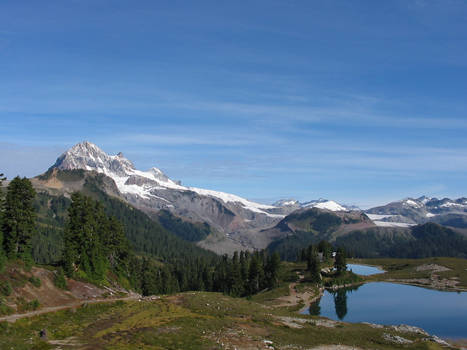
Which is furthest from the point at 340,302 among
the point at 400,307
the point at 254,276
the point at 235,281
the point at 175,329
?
the point at 175,329

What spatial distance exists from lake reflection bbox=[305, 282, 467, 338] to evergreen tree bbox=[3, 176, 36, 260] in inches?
3305

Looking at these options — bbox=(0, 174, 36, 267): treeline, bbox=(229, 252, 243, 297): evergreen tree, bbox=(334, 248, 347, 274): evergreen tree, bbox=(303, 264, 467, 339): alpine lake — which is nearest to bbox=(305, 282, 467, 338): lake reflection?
bbox=(303, 264, 467, 339): alpine lake

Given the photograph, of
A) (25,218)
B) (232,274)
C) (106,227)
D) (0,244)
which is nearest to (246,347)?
(0,244)

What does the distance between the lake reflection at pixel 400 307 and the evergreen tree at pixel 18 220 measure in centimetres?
8396

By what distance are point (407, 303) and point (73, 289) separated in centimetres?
11399

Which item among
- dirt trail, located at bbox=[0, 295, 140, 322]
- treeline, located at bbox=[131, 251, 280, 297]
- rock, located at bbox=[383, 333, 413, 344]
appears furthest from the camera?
treeline, located at bbox=[131, 251, 280, 297]

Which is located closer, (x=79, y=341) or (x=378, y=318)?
(x=79, y=341)

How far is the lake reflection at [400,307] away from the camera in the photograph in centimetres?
11156

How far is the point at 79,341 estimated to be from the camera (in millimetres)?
52938

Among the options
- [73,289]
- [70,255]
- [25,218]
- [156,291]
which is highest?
[25,218]

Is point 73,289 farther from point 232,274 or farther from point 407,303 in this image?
point 407,303

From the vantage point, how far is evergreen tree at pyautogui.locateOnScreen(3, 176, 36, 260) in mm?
80750

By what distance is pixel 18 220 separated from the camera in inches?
3354

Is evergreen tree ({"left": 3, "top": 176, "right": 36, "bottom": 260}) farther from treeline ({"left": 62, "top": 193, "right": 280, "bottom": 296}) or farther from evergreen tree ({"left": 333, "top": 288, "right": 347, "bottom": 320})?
evergreen tree ({"left": 333, "top": 288, "right": 347, "bottom": 320})
